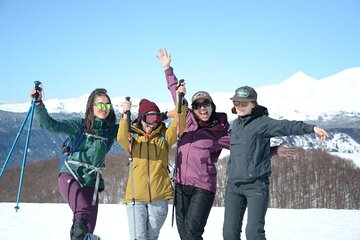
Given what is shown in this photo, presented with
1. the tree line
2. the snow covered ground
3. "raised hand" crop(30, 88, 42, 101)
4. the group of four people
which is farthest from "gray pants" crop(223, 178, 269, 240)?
the tree line

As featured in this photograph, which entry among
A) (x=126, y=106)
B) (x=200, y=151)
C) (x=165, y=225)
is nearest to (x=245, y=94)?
(x=200, y=151)

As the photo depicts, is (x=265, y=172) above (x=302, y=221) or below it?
above

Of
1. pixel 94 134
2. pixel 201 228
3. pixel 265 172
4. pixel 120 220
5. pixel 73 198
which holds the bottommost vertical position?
pixel 120 220

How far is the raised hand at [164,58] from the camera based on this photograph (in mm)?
6520

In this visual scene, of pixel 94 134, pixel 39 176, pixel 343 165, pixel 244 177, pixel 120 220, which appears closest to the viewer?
pixel 244 177

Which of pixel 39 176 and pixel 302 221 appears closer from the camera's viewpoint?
pixel 302 221

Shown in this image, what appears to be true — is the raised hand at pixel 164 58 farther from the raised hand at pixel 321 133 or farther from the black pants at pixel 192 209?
the raised hand at pixel 321 133

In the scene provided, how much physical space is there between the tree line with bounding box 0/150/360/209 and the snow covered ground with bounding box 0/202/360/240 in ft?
290

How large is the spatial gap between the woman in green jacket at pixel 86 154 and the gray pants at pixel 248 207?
172 cm

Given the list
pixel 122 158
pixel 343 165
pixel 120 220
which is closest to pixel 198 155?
pixel 120 220

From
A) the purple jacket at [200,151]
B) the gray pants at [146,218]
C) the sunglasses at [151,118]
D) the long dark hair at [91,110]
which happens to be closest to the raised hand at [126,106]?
the sunglasses at [151,118]

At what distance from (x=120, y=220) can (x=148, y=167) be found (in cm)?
984

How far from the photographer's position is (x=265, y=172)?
5160mm

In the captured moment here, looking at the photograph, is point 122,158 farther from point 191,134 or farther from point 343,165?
point 191,134
